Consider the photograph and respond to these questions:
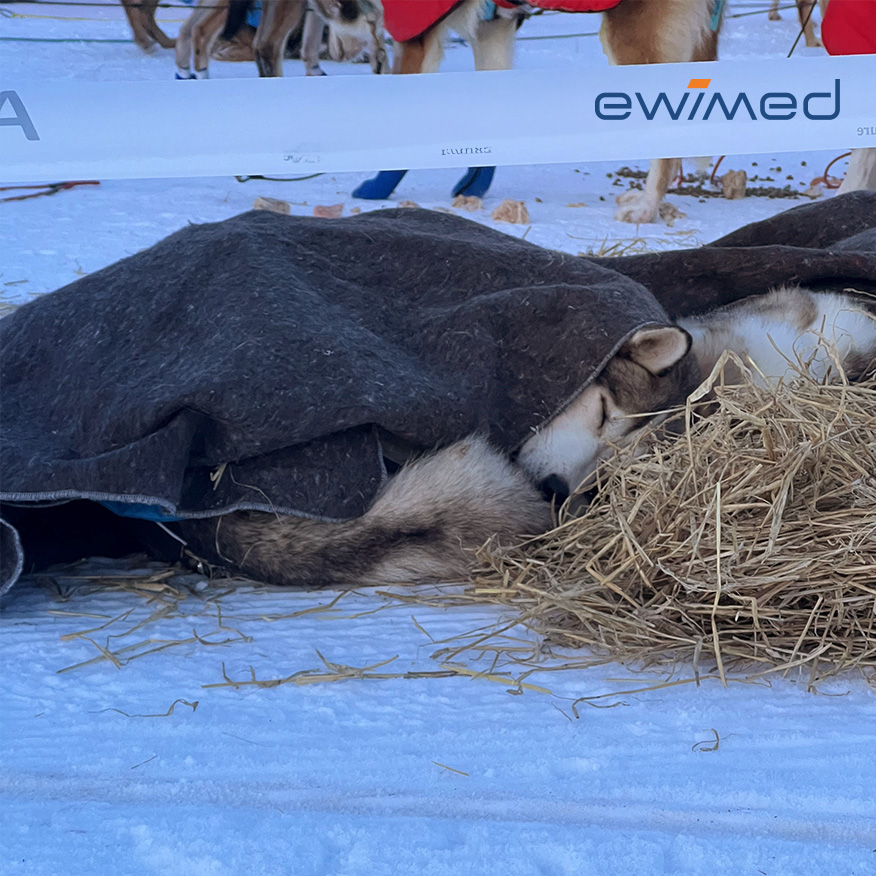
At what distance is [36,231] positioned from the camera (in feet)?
10.4

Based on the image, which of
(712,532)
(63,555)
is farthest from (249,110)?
(712,532)

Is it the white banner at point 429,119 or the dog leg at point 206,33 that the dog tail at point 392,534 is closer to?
the white banner at point 429,119

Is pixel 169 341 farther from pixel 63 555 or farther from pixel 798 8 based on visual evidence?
pixel 798 8

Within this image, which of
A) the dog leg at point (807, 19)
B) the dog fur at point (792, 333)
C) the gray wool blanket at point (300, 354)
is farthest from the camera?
the dog leg at point (807, 19)

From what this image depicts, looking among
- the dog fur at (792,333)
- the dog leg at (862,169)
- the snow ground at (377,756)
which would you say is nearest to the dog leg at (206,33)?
the dog fur at (792,333)

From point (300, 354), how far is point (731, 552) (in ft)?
2.36

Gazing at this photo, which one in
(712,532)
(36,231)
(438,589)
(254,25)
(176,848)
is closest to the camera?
(176,848)

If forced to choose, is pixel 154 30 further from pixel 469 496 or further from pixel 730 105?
pixel 469 496

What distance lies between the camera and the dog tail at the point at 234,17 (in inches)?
113

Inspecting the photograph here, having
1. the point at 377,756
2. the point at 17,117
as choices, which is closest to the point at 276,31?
the point at 17,117

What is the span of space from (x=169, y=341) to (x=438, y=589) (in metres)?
0.62

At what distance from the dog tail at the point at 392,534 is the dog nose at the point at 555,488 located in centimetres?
13

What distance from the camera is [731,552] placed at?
1261mm

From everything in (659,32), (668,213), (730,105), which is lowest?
(668,213)
